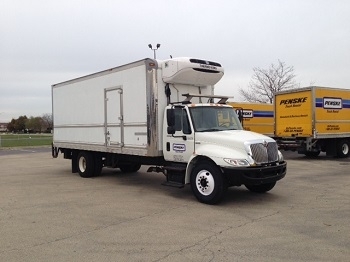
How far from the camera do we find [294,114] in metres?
19.1

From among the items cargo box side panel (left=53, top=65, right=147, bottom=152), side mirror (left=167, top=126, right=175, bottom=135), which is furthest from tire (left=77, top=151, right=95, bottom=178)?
side mirror (left=167, top=126, right=175, bottom=135)

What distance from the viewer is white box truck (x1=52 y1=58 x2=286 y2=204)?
8.20m

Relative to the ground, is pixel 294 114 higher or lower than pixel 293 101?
lower

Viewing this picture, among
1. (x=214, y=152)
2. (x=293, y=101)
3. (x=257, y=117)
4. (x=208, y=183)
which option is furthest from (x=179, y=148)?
(x=257, y=117)

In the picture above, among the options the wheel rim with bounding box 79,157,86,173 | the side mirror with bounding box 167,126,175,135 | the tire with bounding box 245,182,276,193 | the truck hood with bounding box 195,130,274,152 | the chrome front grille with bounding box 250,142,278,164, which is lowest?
the tire with bounding box 245,182,276,193

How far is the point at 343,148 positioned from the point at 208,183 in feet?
45.7

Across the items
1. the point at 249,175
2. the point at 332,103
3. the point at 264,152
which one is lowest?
the point at 249,175

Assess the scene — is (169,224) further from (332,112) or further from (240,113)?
(332,112)

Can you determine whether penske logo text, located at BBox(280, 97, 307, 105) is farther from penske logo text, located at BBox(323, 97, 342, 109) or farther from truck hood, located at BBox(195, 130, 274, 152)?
truck hood, located at BBox(195, 130, 274, 152)

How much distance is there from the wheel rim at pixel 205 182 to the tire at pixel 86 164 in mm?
5521

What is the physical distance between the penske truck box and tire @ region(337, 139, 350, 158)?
17.2ft

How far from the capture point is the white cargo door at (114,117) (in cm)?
1090

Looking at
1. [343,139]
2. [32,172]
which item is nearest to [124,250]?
[32,172]

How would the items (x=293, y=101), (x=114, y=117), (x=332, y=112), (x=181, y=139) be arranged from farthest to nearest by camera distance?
(x=293, y=101), (x=332, y=112), (x=114, y=117), (x=181, y=139)
